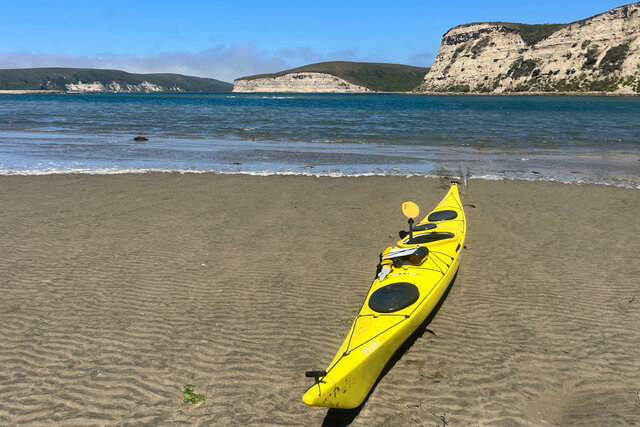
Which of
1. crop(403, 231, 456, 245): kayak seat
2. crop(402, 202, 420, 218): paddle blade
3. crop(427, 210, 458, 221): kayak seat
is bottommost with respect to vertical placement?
crop(403, 231, 456, 245): kayak seat

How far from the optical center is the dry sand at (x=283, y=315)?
4.94 metres

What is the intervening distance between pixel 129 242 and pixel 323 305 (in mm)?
5209

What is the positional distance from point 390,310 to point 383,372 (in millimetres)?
800

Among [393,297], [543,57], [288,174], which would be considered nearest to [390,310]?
[393,297]

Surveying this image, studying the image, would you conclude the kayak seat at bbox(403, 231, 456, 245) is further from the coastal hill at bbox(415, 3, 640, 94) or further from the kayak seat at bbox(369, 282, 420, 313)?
the coastal hill at bbox(415, 3, 640, 94)

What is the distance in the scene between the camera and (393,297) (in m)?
6.04

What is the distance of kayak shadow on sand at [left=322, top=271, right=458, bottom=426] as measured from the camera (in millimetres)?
4707

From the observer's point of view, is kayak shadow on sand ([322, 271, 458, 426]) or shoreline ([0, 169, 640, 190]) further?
shoreline ([0, 169, 640, 190])

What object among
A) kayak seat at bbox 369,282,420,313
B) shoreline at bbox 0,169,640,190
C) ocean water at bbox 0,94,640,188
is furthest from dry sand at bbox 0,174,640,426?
ocean water at bbox 0,94,640,188

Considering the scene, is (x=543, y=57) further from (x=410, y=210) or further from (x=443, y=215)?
(x=410, y=210)

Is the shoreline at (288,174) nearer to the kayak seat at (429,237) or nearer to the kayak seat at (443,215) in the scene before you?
the kayak seat at (443,215)

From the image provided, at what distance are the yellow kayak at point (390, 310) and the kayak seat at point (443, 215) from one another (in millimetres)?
622

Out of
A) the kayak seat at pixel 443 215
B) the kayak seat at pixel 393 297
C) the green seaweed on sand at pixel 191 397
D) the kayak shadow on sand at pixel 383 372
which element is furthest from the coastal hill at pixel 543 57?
the green seaweed on sand at pixel 191 397

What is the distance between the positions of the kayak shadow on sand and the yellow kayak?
0.84 ft
